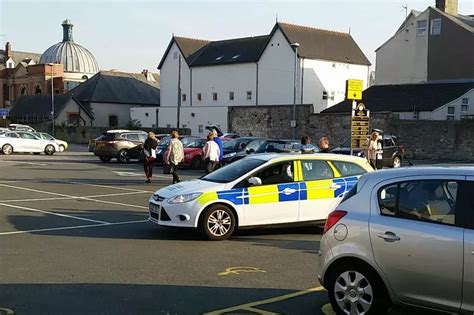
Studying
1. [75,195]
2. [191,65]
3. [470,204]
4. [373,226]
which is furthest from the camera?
[191,65]

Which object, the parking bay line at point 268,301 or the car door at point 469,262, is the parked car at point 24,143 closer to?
the parking bay line at point 268,301

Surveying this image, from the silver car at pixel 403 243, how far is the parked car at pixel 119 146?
25.9 m

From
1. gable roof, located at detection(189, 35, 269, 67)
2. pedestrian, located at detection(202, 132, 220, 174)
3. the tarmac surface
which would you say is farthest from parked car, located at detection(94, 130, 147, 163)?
gable roof, located at detection(189, 35, 269, 67)

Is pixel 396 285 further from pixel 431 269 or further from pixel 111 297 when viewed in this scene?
pixel 111 297

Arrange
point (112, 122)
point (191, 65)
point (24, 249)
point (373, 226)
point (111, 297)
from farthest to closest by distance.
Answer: point (112, 122) < point (191, 65) < point (24, 249) < point (111, 297) < point (373, 226)

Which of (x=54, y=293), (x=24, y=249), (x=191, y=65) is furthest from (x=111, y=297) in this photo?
(x=191, y=65)

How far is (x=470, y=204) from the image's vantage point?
16.6 feet

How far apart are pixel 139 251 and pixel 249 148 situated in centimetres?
1775

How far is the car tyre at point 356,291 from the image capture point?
215 inches

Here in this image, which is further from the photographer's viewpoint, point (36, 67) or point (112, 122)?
point (36, 67)

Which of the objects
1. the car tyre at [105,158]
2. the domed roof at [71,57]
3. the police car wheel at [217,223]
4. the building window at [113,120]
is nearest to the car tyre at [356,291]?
the police car wheel at [217,223]

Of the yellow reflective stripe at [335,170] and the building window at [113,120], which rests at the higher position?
the building window at [113,120]

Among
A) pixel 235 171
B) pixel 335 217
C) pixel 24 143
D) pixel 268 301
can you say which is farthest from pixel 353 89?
pixel 24 143

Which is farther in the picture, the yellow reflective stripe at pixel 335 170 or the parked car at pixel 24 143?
the parked car at pixel 24 143
